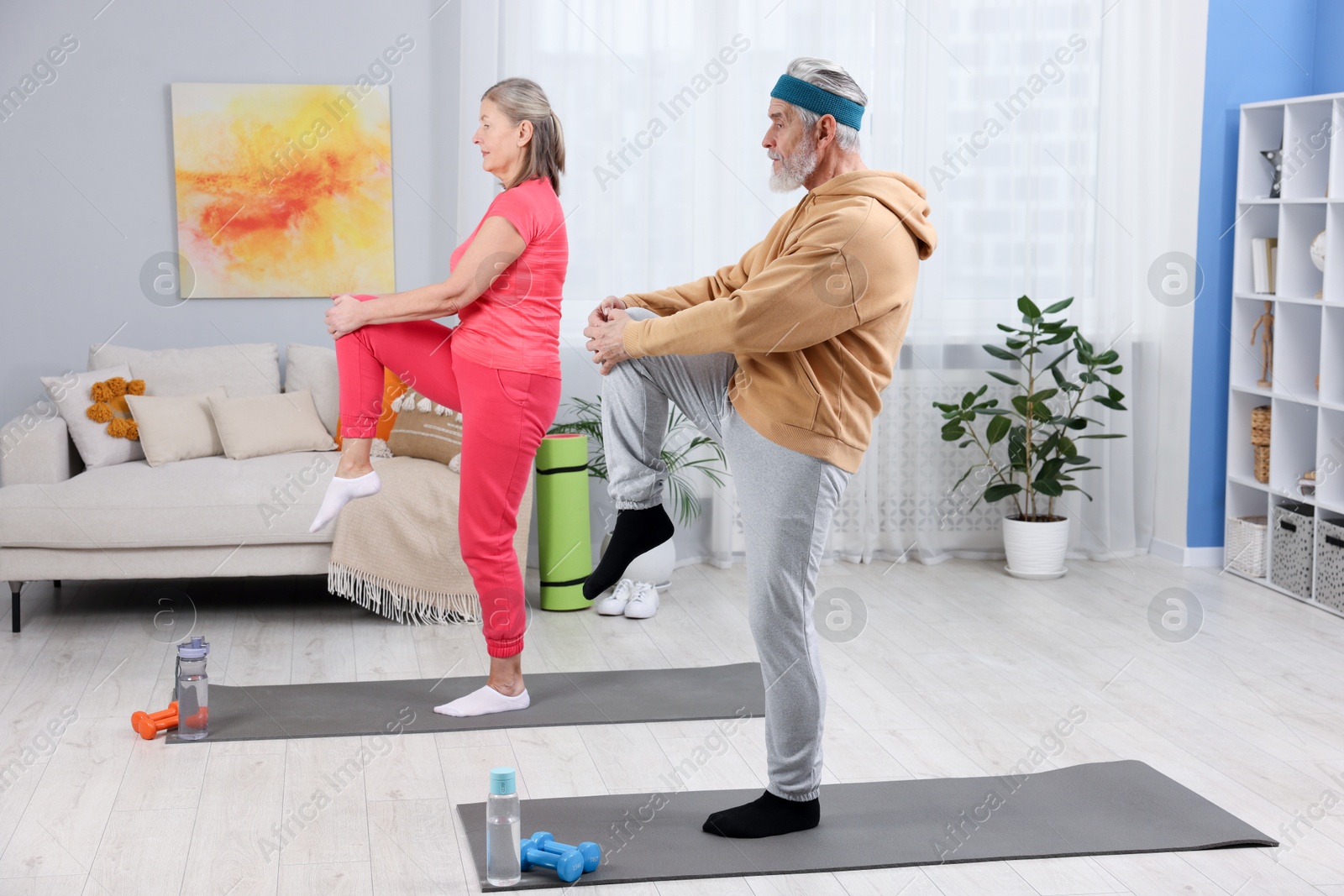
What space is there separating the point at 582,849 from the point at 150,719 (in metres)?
1.29

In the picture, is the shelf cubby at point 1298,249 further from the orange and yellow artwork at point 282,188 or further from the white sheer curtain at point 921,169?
the orange and yellow artwork at point 282,188

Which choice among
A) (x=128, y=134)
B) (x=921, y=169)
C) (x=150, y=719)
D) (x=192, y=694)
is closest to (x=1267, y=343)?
(x=921, y=169)

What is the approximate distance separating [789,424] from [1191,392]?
3.38 metres

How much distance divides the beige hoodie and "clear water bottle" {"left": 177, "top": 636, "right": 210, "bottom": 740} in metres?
1.48

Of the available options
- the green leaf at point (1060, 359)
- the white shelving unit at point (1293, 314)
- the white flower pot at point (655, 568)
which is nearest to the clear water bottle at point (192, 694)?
the white flower pot at point (655, 568)

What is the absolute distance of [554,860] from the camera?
2320 mm

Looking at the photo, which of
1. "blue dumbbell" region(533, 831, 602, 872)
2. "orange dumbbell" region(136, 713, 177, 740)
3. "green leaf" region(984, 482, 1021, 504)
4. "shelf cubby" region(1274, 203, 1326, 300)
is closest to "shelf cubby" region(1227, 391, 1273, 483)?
"shelf cubby" region(1274, 203, 1326, 300)

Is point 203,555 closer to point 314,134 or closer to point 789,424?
point 314,134

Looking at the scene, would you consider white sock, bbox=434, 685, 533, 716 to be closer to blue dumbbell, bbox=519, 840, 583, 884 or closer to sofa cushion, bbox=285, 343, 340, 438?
blue dumbbell, bbox=519, 840, 583, 884

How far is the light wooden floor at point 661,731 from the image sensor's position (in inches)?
93.3

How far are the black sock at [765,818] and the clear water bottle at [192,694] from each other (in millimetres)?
1326

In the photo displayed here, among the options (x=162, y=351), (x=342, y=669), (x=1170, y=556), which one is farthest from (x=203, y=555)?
(x=1170, y=556)

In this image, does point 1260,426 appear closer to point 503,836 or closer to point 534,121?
point 534,121

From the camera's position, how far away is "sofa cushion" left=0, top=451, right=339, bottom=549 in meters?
3.92
